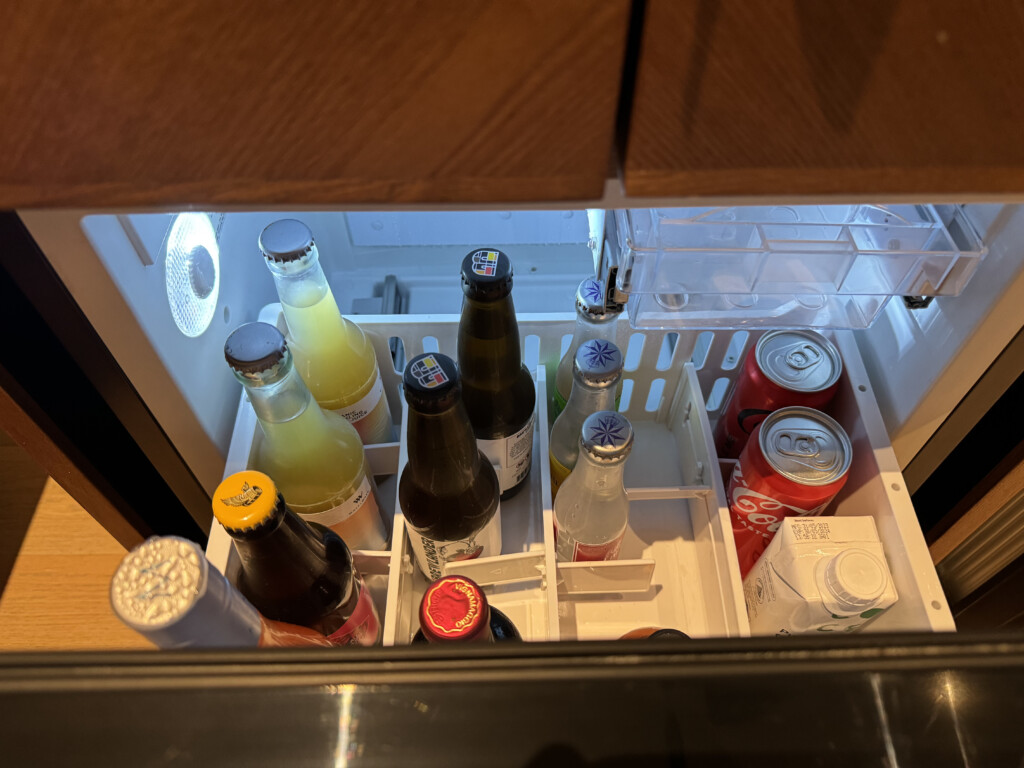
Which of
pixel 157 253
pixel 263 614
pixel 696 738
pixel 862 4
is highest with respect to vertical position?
pixel 157 253

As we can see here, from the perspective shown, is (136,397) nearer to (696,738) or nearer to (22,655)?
(22,655)

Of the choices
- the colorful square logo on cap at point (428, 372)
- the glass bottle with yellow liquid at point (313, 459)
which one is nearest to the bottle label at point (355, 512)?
the glass bottle with yellow liquid at point (313, 459)

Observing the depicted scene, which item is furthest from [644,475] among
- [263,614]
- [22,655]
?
[22,655]

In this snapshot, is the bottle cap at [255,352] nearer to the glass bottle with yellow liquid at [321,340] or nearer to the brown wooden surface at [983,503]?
the glass bottle with yellow liquid at [321,340]

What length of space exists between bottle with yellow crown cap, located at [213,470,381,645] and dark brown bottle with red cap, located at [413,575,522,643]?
0.12 m

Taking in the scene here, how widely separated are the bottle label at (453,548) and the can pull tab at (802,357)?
0.36m

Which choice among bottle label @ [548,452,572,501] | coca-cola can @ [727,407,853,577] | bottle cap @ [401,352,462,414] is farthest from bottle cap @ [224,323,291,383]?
coca-cola can @ [727,407,853,577]

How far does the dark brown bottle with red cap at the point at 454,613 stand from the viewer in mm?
520

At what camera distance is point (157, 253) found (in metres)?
0.59

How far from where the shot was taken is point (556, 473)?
0.82m

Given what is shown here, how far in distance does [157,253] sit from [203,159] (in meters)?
0.27

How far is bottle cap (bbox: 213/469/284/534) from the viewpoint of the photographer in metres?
0.51

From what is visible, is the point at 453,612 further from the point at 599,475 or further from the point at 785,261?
the point at 785,261

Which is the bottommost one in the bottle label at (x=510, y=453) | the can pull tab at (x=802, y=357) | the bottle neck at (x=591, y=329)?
the bottle label at (x=510, y=453)
